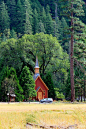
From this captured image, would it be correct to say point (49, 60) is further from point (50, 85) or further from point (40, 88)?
point (40, 88)

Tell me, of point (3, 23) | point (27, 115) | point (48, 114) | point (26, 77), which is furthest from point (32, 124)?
point (3, 23)

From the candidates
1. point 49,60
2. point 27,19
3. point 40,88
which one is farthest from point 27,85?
point 27,19

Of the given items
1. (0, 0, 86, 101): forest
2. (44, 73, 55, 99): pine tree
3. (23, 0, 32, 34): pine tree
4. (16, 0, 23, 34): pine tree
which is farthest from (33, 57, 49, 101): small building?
(16, 0, 23, 34): pine tree

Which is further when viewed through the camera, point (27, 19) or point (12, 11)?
point (12, 11)

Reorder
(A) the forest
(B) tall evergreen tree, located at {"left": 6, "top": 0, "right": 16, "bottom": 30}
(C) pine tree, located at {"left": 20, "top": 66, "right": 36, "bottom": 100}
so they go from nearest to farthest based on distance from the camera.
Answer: (A) the forest, (C) pine tree, located at {"left": 20, "top": 66, "right": 36, "bottom": 100}, (B) tall evergreen tree, located at {"left": 6, "top": 0, "right": 16, "bottom": 30}

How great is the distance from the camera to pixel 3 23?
13725 centimetres

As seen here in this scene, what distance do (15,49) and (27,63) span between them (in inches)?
194

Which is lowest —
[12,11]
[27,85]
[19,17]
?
[27,85]

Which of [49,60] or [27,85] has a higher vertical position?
[49,60]

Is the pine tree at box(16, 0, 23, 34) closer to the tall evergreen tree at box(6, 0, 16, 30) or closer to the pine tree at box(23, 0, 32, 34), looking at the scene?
the tall evergreen tree at box(6, 0, 16, 30)

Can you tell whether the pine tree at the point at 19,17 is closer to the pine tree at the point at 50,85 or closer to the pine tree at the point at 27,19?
the pine tree at the point at 27,19

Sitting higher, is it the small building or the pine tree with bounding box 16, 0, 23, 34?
the pine tree with bounding box 16, 0, 23, 34

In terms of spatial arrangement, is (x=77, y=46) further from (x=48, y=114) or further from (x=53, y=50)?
(x=53, y=50)

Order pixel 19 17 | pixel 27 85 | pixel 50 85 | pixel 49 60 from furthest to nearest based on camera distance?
pixel 19 17 < pixel 49 60 < pixel 50 85 < pixel 27 85
